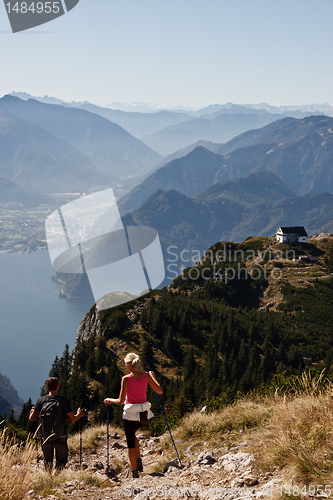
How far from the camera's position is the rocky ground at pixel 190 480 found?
13.0 feet

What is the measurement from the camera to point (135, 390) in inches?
198

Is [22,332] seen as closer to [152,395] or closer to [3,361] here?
[3,361]

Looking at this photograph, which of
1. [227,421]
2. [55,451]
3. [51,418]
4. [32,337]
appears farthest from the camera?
[32,337]

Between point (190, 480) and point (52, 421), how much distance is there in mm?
2237

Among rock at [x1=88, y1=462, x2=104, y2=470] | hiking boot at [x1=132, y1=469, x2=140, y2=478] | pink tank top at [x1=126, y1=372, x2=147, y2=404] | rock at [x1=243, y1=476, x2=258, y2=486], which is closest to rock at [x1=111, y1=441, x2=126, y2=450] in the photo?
rock at [x1=88, y1=462, x2=104, y2=470]

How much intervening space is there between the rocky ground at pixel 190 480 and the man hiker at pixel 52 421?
36 cm

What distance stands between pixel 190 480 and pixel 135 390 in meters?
1.41

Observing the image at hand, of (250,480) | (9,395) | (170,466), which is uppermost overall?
(250,480)

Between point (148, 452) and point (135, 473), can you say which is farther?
point (148, 452)

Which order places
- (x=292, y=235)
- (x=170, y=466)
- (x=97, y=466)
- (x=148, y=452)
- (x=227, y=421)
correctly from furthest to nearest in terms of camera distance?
1. (x=292, y=235)
2. (x=148, y=452)
3. (x=227, y=421)
4. (x=97, y=466)
5. (x=170, y=466)

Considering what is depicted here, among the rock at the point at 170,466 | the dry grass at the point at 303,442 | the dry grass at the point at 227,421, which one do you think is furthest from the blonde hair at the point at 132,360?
the dry grass at the point at 227,421

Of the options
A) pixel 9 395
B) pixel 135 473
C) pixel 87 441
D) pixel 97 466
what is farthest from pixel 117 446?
pixel 9 395

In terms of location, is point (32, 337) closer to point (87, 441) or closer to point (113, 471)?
point (87, 441)

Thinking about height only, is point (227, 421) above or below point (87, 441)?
above
